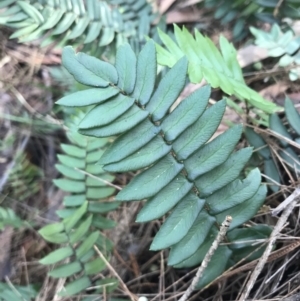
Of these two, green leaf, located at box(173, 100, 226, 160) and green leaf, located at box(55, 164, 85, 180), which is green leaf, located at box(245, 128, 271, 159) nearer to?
green leaf, located at box(173, 100, 226, 160)

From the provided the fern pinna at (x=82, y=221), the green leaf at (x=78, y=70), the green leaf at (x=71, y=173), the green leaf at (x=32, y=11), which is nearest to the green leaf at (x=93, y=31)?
the green leaf at (x=32, y=11)

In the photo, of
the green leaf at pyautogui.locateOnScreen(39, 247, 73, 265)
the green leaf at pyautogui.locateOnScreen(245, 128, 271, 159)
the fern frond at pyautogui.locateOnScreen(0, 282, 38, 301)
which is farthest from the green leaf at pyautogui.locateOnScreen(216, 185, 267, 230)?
the fern frond at pyautogui.locateOnScreen(0, 282, 38, 301)

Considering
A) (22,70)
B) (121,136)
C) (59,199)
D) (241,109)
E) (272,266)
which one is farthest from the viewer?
(22,70)

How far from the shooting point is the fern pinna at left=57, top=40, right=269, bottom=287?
31.4 inches

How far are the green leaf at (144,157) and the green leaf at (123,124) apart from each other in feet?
0.19

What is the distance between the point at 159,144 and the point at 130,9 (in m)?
0.87

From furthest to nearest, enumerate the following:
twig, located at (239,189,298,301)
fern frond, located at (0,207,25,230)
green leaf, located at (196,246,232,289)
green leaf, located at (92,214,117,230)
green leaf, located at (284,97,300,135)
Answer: fern frond, located at (0,207,25,230)
green leaf, located at (92,214,117,230)
green leaf, located at (284,97,300,135)
green leaf, located at (196,246,232,289)
twig, located at (239,189,298,301)

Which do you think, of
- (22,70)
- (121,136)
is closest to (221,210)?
(121,136)

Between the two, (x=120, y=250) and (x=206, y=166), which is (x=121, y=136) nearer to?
(x=206, y=166)

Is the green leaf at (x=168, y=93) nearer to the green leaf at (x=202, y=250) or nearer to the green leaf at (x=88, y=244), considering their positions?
the green leaf at (x=202, y=250)

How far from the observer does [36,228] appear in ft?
5.04

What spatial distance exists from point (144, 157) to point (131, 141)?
4cm

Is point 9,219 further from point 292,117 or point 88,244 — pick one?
point 292,117

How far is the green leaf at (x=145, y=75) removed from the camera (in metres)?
0.81
